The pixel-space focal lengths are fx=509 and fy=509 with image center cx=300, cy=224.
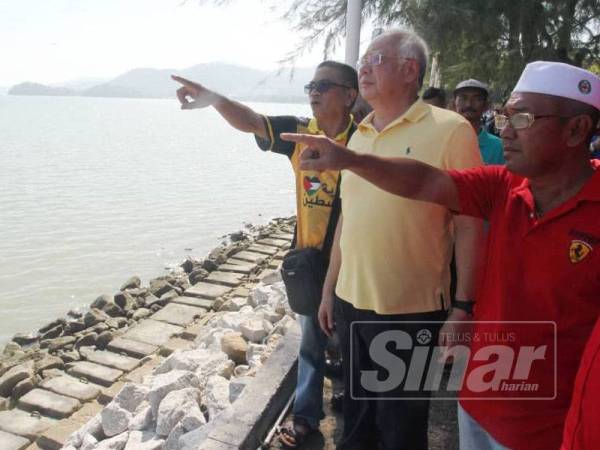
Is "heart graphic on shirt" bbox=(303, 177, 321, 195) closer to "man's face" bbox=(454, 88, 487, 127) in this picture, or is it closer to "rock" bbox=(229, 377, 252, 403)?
"rock" bbox=(229, 377, 252, 403)

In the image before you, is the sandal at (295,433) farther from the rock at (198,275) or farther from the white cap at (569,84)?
the rock at (198,275)

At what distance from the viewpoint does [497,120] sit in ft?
5.91

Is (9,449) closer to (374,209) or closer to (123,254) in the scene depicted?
(374,209)

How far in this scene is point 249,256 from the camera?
1096 cm

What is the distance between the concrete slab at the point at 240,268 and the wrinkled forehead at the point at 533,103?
840 cm

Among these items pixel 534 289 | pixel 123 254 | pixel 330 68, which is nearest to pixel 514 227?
pixel 534 289

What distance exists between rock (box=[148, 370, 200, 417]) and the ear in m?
3.58

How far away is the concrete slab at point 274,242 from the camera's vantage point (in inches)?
476

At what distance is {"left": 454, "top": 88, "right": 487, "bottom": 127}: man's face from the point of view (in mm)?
4047

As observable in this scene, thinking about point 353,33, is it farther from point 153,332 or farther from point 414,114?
point 153,332

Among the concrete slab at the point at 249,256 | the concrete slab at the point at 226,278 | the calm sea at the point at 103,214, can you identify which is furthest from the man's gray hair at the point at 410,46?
the calm sea at the point at 103,214

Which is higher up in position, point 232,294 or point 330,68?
point 330,68

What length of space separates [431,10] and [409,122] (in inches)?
168

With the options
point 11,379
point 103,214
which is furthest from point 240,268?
point 103,214
